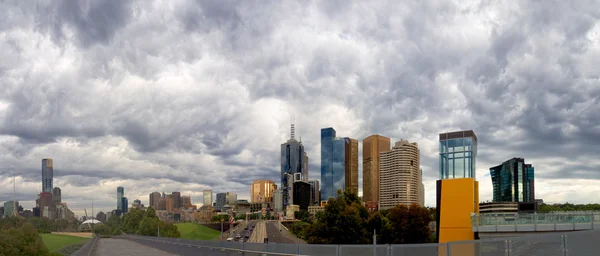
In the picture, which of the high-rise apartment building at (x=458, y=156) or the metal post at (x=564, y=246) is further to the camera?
the high-rise apartment building at (x=458, y=156)

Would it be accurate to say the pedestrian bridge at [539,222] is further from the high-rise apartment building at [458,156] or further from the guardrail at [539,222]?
the high-rise apartment building at [458,156]

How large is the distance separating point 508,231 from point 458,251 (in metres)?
42.9

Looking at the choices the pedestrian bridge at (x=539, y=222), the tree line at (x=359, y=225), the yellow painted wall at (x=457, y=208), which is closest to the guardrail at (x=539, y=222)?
the pedestrian bridge at (x=539, y=222)

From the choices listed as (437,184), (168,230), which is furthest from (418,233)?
(168,230)

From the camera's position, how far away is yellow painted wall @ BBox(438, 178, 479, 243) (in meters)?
64.0

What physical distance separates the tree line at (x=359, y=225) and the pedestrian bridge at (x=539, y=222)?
1135 inches

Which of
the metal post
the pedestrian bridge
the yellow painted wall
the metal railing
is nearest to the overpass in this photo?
the pedestrian bridge

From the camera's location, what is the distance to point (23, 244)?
103 metres

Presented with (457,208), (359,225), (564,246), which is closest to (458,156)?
(359,225)

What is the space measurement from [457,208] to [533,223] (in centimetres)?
1403

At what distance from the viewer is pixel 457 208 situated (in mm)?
64938

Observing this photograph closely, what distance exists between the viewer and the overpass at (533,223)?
160 ft

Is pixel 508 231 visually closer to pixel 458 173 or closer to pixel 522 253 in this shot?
pixel 458 173

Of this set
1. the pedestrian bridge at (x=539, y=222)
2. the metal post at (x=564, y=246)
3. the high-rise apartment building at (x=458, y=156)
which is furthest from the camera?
the high-rise apartment building at (x=458, y=156)
